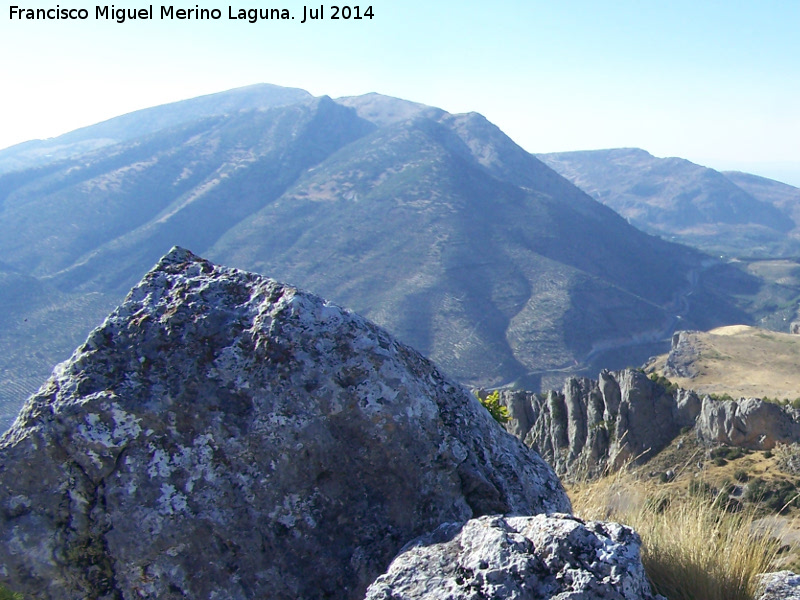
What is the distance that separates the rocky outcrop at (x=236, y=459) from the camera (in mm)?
3102

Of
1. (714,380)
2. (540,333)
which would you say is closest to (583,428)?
(714,380)

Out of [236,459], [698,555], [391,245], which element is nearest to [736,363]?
[698,555]

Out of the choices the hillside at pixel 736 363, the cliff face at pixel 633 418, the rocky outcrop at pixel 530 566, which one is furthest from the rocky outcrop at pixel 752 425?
the hillside at pixel 736 363

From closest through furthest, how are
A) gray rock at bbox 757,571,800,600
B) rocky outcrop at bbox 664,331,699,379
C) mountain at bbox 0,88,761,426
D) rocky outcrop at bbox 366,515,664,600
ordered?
rocky outcrop at bbox 366,515,664,600, gray rock at bbox 757,571,800,600, rocky outcrop at bbox 664,331,699,379, mountain at bbox 0,88,761,426

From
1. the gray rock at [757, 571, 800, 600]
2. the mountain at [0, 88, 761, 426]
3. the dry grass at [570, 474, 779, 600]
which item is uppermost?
the gray rock at [757, 571, 800, 600]

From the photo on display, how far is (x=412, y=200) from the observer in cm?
14288

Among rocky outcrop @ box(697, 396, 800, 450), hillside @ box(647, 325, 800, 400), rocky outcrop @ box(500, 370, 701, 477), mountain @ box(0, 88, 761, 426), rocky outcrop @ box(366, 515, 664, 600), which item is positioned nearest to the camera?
rocky outcrop @ box(366, 515, 664, 600)

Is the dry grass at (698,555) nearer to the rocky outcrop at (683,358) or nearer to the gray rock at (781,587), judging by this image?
the gray rock at (781,587)

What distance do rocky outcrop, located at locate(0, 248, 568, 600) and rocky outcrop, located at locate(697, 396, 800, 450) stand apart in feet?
57.8

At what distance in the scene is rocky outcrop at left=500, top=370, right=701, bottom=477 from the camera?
2025 centimetres

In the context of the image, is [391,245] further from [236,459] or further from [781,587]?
[781,587]

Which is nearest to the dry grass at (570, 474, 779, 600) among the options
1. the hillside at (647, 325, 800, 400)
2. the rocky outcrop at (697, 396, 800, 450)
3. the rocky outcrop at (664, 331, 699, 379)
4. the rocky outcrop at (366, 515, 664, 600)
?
the rocky outcrop at (366, 515, 664, 600)

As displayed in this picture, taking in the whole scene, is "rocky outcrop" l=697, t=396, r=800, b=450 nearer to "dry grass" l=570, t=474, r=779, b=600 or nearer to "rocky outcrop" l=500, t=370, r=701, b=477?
"rocky outcrop" l=500, t=370, r=701, b=477

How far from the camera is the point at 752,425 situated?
19234 mm
